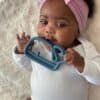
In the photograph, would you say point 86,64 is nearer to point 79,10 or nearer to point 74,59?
point 74,59

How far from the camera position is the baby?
1131 mm

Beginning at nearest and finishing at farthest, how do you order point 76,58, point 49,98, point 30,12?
point 76,58, point 49,98, point 30,12

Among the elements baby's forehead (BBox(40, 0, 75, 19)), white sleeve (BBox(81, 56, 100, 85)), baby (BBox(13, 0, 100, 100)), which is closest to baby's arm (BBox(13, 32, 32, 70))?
baby (BBox(13, 0, 100, 100))

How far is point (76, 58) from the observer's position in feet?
3.51

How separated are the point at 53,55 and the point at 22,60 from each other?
123 millimetres

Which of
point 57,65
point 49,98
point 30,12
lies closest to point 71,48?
point 57,65

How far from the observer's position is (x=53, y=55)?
116 centimetres

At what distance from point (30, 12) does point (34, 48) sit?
200 mm

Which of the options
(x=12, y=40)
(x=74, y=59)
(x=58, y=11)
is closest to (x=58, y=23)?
(x=58, y=11)

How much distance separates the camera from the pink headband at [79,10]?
114cm

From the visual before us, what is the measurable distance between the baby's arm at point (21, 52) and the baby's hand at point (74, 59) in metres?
0.17

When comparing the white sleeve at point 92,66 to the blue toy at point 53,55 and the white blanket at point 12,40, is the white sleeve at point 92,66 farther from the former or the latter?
the white blanket at point 12,40

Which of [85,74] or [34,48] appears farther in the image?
[34,48]

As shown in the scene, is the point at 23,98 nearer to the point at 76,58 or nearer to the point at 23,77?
the point at 23,77
